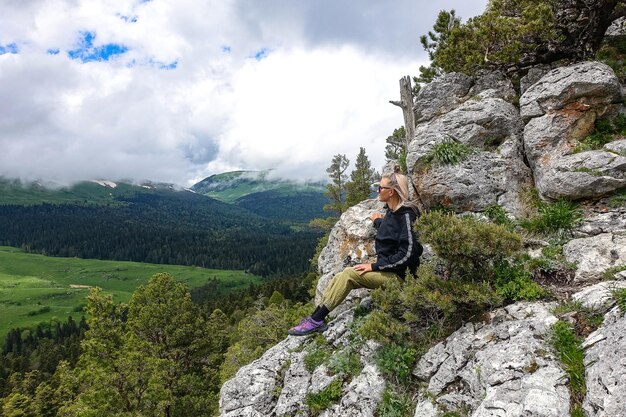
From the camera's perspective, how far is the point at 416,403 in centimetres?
837

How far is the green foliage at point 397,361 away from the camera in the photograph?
8953 mm

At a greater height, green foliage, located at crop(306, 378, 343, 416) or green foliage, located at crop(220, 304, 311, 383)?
green foliage, located at crop(306, 378, 343, 416)

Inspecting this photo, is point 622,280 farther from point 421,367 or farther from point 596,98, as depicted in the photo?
point 596,98

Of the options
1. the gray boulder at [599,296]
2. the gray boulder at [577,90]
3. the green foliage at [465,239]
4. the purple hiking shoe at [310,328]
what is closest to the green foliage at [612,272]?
the gray boulder at [599,296]

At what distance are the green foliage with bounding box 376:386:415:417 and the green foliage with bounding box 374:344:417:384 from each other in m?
0.32

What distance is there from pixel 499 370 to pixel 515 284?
106 inches

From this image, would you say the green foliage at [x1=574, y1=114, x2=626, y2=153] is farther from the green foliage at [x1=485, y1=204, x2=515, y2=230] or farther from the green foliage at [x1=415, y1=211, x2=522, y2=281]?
the green foliage at [x1=415, y1=211, x2=522, y2=281]

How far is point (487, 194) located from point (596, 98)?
5606 millimetres

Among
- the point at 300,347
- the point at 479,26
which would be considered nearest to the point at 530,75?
the point at 479,26

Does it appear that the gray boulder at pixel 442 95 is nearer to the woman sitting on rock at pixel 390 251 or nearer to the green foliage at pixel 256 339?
Result: the woman sitting on rock at pixel 390 251

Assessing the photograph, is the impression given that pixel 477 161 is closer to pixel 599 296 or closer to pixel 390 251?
pixel 390 251

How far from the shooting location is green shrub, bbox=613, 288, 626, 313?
6824 mm

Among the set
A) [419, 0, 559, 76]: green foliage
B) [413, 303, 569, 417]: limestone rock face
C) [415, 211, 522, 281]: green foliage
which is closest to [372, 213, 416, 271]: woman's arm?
[415, 211, 522, 281]: green foliage

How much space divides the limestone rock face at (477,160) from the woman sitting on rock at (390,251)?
183 inches
